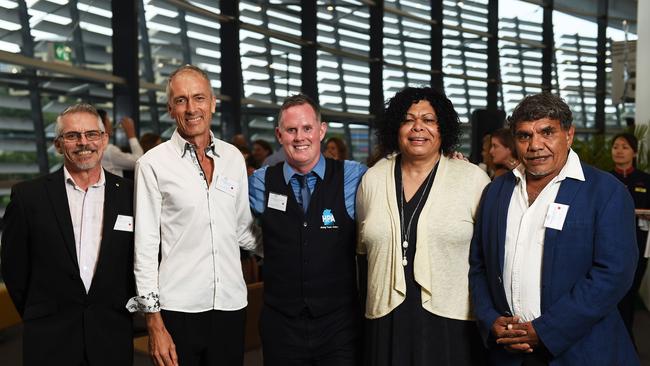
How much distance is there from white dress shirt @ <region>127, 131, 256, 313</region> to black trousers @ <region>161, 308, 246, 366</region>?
32mm

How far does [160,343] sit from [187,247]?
0.34 m

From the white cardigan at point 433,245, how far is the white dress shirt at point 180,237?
528 mm

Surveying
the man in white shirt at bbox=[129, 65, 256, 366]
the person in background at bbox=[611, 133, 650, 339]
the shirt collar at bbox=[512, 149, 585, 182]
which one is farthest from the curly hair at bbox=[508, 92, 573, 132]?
the person in background at bbox=[611, 133, 650, 339]

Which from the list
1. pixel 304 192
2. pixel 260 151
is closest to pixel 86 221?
pixel 304 192

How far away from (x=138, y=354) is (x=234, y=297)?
101 inches

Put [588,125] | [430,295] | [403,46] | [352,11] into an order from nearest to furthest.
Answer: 1. [430,295]
2. [352,11]
3. [403,46]
4. [588,125]

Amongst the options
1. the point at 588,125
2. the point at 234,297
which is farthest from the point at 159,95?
the point at 588,125

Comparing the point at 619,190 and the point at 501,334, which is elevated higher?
the point at 619,190

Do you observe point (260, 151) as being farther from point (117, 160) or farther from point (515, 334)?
point (515, 334)

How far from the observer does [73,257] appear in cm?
248

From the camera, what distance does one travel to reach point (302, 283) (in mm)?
2562

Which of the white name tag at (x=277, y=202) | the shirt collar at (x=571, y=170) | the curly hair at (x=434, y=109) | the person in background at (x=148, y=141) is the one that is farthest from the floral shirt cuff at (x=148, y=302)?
the person in background at (x=148, y=141)

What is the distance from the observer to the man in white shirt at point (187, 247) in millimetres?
2494

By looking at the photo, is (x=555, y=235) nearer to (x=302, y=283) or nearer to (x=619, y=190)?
(x=619, y=190)
